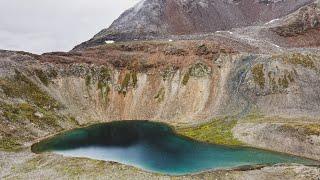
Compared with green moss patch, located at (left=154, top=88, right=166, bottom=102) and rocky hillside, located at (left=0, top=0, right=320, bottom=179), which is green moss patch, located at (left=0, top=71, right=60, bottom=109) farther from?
green moss patch, located at (left=154, top=88, right=166, bottom=102)

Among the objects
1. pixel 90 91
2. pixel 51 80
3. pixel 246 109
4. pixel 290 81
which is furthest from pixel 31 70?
pixel 290 81

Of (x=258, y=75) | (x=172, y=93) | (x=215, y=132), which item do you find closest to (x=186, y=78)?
(x=172, y=93)

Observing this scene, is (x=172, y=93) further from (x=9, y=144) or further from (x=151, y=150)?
(x=9, y=144)

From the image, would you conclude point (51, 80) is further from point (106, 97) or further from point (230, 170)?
point (230, 170)

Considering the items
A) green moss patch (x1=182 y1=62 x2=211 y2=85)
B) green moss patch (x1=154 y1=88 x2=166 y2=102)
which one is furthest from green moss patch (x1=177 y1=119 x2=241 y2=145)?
green moss patch (x1=182 y1=62 x2=211 y2=85)

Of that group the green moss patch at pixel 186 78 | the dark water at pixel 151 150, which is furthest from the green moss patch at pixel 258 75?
the dark water at pixel 151 150

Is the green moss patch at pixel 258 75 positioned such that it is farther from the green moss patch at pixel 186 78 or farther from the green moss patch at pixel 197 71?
the green moss patch at pixel 186 78

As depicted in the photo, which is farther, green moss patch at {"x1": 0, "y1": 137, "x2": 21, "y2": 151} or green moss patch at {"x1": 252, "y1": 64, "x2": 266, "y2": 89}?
green moss patch at {"x1": 252, "y1": 64, "x2": 266, "y2": 89}
